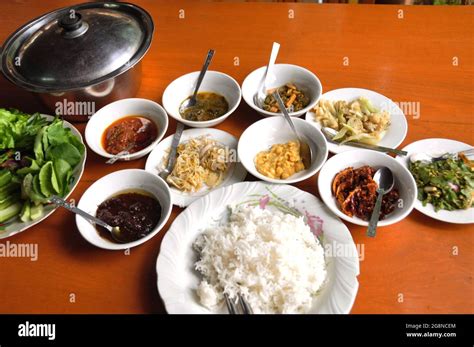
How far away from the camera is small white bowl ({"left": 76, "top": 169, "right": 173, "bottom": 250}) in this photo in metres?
1.41

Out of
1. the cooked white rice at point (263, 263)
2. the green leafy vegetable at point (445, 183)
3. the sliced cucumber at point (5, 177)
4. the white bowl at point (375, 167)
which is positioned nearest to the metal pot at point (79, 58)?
the sliced cucumber at point (5, 177)

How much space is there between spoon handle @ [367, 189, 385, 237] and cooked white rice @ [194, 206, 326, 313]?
0.20m

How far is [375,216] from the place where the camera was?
1.40m

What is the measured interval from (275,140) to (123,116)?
78 cm

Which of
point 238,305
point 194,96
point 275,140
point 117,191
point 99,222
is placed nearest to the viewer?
point 238,305

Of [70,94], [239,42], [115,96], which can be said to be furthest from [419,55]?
[70,94]

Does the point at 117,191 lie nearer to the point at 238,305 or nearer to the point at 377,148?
the point at 238,305

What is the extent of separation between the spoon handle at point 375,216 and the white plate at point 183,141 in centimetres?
56

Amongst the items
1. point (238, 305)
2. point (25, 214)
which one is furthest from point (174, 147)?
point (238, 305)

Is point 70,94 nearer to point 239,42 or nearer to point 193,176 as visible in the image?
point 193,176

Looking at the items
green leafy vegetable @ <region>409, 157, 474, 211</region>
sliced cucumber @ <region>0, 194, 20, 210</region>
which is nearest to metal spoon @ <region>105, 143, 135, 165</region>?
sliced cucumber @ <region>0, 194, 20, 210</region>

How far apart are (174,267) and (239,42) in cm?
155

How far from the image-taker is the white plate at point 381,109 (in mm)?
1707

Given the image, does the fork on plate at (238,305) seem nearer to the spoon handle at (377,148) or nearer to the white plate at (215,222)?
the white plate at (215,222)
